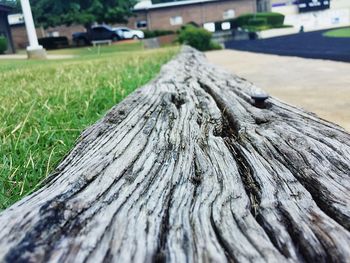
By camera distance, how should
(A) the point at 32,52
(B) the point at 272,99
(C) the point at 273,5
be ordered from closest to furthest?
(B) the point at 272,99
(A) the point at 32,52
(C) the point at 273,5

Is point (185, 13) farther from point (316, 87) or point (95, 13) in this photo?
point (316, 87)

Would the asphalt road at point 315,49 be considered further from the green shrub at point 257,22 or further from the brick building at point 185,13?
the brick building at point 185,13

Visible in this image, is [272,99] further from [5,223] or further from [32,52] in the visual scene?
[32,52]

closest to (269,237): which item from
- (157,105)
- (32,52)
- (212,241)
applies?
(212,241)

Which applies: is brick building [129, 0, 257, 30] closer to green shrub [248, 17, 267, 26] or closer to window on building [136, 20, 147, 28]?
window on building [136, 20, 147, 28]

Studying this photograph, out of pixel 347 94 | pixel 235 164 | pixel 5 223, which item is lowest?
pixel 347 94

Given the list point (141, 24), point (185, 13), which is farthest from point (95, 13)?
point (185, 13)
